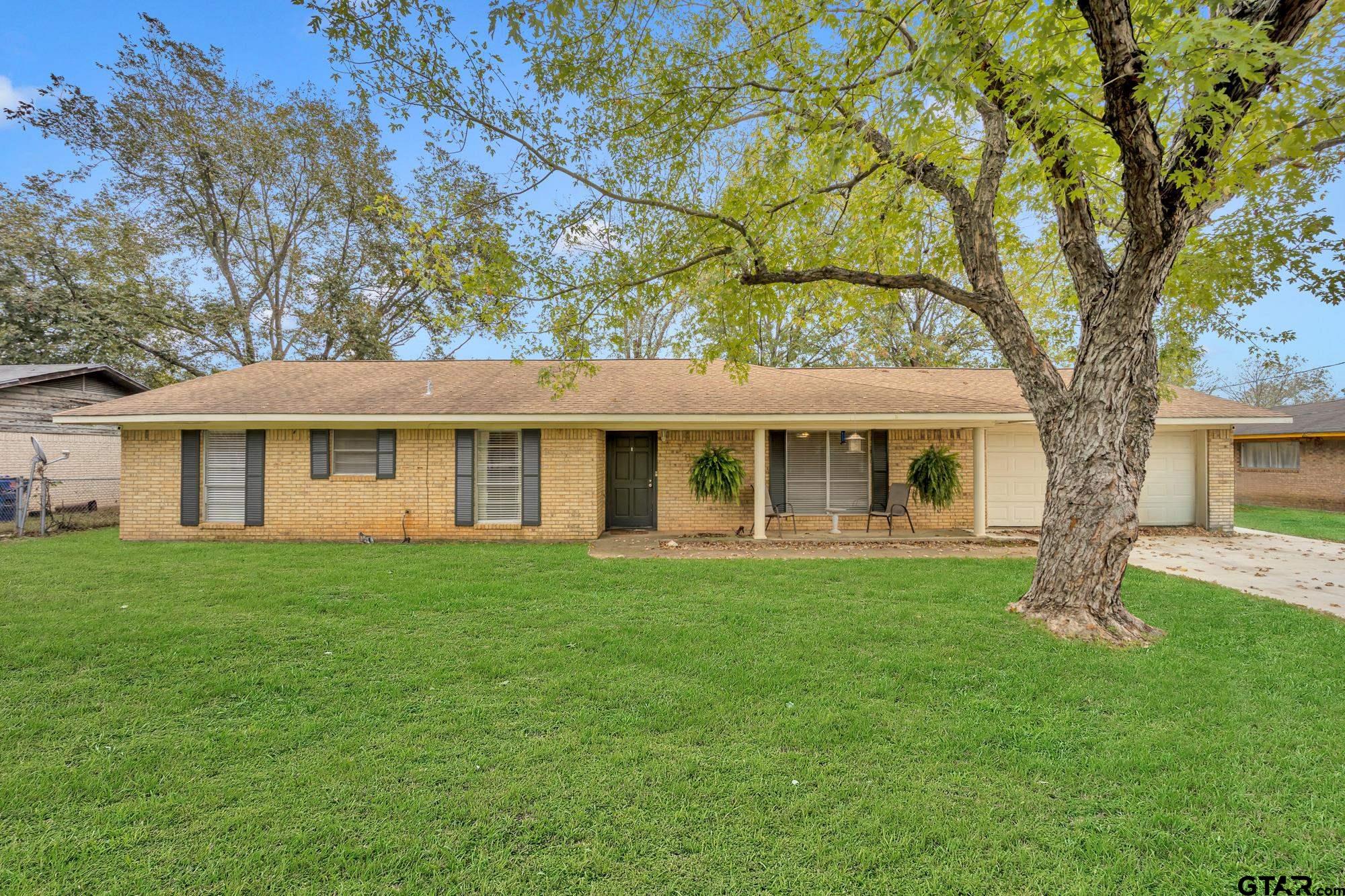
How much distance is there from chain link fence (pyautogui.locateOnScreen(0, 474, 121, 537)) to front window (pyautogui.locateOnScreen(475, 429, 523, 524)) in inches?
303

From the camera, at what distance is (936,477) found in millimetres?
10352

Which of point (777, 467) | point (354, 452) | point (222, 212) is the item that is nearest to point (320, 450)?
point (354, 452)

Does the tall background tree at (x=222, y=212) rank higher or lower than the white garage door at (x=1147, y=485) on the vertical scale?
higher

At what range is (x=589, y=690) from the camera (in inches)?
147

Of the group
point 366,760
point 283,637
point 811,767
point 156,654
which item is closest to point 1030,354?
point 811,767

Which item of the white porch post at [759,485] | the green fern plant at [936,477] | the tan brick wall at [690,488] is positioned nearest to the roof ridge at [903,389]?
the green fern plant at [936,477]

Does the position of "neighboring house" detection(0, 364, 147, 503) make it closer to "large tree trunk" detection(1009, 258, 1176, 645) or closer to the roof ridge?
the roof ridge

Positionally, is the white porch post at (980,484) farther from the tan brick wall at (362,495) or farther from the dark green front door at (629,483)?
the tan brick wall at (362,495)

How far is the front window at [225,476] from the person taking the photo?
10.1 m

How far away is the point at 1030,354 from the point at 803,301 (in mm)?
3296

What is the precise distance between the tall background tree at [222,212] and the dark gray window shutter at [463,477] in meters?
6.71

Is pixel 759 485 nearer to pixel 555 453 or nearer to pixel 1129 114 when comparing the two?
pixel 555 453

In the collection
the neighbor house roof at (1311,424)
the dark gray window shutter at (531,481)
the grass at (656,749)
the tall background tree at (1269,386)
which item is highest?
the tall background tree at (1269,386)

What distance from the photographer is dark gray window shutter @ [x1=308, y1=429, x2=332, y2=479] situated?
1002 centimetres
